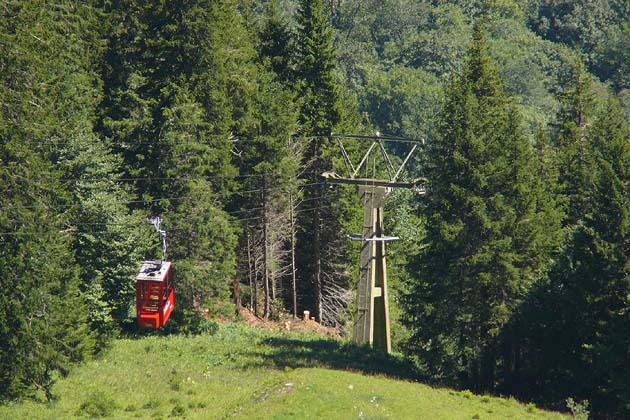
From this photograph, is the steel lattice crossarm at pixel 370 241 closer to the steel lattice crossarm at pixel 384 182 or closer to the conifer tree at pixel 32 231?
the steel lattice crossarm at pixel 384 182

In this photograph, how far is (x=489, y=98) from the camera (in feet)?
156

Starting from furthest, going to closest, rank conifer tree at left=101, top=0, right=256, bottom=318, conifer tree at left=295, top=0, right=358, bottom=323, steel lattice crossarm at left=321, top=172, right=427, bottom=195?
conifer tree at left=295, top=0, right=358, bottom=323
conifer tree at left=101, top=0, right=256, bottom=318
steel lattice crossarm at left=321, top=172, right=427, bottom=195

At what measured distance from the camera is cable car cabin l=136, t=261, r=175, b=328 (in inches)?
1647

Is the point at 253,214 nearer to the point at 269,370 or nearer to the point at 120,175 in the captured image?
the point at 120,175

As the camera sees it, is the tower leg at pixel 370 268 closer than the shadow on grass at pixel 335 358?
No

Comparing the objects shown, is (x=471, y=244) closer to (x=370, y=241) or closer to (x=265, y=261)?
(x=370, y=241)

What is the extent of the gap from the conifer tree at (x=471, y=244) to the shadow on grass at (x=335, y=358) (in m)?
1.49

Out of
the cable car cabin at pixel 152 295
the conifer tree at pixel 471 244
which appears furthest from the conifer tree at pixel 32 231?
the conifer tree at pixel 471 244

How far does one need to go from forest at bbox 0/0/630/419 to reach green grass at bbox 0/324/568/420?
178cm

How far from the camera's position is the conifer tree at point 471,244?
45156mm

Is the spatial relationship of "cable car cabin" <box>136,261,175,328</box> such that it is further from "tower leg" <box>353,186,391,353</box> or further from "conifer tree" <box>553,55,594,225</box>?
"conifer tree" <box>553,55,594,225</box>

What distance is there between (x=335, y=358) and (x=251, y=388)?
623 cm

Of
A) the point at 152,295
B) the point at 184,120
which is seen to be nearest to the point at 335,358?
the point at 152,295

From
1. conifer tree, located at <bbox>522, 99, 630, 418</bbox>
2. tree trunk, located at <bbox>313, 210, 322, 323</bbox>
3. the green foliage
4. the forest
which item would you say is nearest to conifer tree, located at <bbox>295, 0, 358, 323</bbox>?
tree trunk, located at <bbox>313, 210, 322, 323</bbox>
